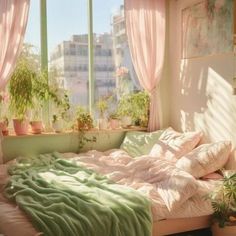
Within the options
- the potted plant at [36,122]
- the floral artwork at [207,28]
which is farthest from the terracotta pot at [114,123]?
the floral artwork at [207,28]

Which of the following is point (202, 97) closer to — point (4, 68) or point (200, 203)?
point (200, 203)

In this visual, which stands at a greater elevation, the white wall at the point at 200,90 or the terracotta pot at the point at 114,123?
the white wall at the point at 200,90

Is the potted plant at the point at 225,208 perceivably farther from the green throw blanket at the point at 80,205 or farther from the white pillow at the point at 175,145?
the white pillow at the point at 175,145

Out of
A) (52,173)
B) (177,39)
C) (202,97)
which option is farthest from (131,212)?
(177,39)

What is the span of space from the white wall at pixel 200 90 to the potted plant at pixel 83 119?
105 centimetres

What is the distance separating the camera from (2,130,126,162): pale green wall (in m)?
3.97

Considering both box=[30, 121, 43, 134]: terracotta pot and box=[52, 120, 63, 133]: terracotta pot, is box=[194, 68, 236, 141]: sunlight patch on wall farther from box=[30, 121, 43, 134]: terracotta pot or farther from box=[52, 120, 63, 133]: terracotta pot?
box=[30, 121, 43, 134]: terracotta pot

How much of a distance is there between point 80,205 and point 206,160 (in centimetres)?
135

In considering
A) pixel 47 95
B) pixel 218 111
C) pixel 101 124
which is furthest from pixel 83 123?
pixel 218 111

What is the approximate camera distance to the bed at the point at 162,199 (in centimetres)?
227

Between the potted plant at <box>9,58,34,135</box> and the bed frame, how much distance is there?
1.98 metres

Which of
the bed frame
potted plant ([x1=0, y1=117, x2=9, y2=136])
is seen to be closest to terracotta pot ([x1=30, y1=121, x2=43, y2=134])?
potted plant ([x1=0, y1=117, x2=9, y2=136])

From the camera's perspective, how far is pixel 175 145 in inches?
150

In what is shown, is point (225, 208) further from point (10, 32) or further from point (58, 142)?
point (10, 32)
